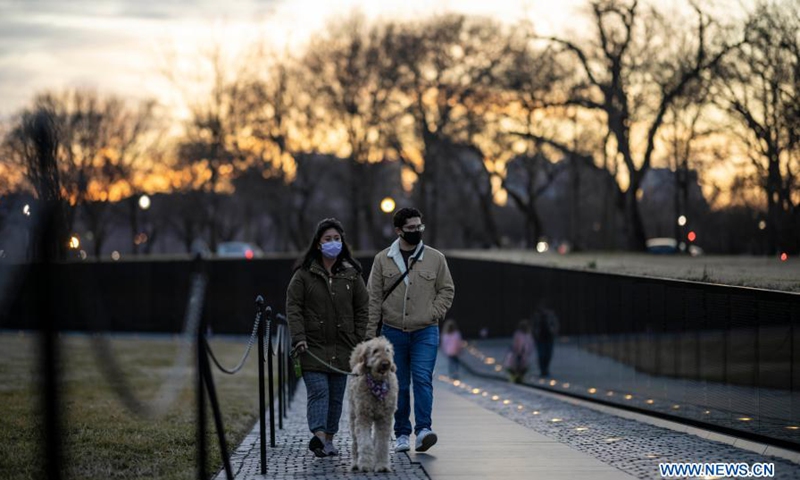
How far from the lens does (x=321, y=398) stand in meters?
11.0

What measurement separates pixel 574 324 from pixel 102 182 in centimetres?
4997

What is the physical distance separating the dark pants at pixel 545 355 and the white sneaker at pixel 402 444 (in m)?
14.6

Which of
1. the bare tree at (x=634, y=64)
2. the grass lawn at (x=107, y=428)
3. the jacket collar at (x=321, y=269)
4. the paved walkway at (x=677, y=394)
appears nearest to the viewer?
the grass lawn at (x=107, y=428)

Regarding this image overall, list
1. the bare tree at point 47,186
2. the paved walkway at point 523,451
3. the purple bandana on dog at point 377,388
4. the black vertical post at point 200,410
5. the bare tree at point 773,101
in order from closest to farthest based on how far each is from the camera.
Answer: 1. the bare tree at point 47,186
2. the black vertical post at point 200,410
3. the paved walkway at point 523,451
4. the purple bandana on dog at point 377,388
5. the bare tree at point 773,101

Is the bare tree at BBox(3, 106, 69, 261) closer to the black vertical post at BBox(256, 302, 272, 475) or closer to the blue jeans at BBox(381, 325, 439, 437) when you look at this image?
the black vertical post at BBox(256, 302, 272, 475)

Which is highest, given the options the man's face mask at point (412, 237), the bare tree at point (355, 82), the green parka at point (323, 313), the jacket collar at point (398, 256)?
the bare tree at point (355, 82)

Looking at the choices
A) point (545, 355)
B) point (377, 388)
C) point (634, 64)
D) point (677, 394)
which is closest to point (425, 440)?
point (377, 388)

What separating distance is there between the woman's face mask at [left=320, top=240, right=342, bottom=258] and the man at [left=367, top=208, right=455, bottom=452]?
1.60 feet

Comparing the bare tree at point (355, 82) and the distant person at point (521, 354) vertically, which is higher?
the bare tree at point (355, 82)

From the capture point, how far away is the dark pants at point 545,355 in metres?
26.1

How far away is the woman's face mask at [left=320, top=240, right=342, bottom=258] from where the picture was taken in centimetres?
1105

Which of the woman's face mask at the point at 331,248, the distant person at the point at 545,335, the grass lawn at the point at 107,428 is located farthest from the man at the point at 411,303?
the distant person at the point at 545,335

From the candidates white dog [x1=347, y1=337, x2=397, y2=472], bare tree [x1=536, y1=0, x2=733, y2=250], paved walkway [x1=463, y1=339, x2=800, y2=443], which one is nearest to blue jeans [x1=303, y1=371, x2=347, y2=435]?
white dog [x1=347, y1=337, x2=397, y2=472]

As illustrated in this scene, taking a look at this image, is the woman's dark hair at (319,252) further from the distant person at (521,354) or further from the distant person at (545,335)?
the distant person at (521,354)
